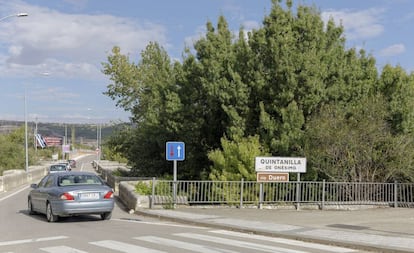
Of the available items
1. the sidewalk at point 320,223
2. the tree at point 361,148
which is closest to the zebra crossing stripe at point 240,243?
the sidewalk at point 320,223

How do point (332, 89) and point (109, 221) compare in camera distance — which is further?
point (332, 89)

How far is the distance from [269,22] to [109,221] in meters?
13.0

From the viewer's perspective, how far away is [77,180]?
49.8ft

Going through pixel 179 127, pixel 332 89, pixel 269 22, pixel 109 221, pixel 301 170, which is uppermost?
pixel 269 22

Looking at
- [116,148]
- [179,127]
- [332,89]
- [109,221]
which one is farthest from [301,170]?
[116,148]

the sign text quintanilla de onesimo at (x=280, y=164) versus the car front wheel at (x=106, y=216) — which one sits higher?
the sign text quintanilla de onesimo at (x=280, y=164)

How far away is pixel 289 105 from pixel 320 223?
8810 mm

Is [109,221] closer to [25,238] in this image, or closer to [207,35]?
[25,238]

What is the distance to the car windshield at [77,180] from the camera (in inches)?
589

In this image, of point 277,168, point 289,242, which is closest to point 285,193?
point 277,168

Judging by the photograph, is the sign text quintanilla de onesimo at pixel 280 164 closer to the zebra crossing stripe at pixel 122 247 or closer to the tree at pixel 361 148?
the tree at pixel 361 148

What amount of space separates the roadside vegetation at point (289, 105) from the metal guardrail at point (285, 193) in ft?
2.70

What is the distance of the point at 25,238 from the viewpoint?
11.5m

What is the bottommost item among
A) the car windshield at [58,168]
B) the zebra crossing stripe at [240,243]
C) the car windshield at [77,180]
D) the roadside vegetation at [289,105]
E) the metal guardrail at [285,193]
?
the car windshield at [58,168]
